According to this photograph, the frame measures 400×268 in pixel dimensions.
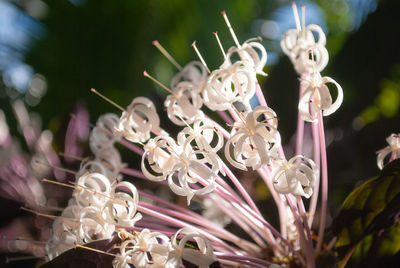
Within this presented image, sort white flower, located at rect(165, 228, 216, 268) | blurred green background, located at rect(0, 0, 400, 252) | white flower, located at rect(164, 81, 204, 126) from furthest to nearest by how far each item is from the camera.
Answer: blurred green background, located at rect(0, 0, 400, 252) < white flower, located at rect(164, 81, 204, 126) < white flower, located at rect(165, 228, 216, 268)

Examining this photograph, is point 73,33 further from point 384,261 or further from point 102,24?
point 384,261

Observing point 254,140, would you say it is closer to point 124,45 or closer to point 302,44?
point 302,44

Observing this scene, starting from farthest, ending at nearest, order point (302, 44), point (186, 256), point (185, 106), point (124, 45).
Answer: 1. point (124, 45)
2. point (302, 44)
3. point (185, 106)
4. point (186, 256)

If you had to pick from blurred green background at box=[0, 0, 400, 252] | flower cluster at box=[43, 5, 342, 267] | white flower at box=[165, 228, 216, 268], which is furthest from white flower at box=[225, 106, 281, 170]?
blurred green background at box=[0, 0, 400, 252]

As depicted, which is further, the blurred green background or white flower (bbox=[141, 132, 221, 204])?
the blurred green background

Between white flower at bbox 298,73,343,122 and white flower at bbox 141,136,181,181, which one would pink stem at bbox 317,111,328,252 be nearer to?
white flower at bbox 298,73,343,122

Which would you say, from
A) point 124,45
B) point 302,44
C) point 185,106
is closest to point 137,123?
point 185,106

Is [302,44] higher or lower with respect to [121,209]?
higher
